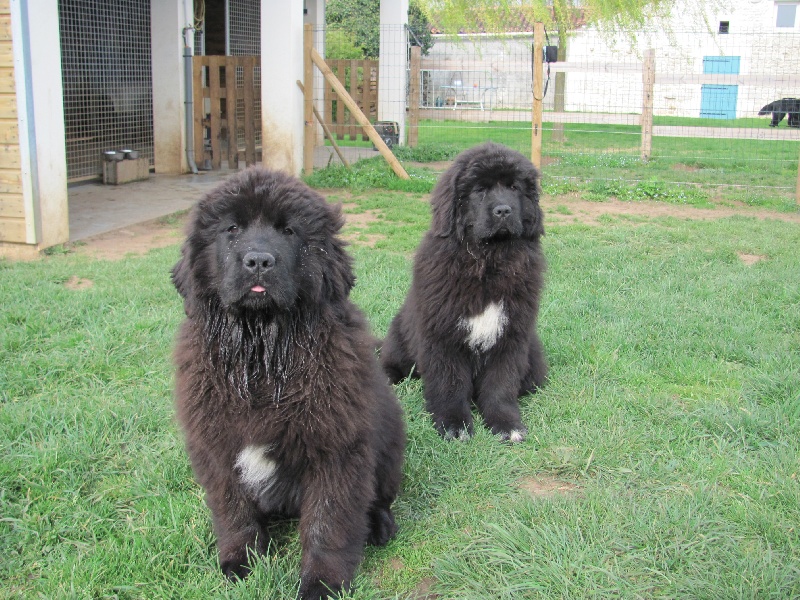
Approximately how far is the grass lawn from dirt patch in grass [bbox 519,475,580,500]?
1 centimetres

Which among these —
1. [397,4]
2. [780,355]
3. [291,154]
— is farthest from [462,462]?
[397,4]

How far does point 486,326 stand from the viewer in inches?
154

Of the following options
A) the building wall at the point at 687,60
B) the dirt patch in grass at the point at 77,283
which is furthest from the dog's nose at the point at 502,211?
the building wall at the point at 687,60

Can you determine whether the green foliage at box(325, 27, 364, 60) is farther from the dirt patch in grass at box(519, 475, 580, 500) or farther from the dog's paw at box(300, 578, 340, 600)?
the dog's paw at box(300, 578, 340, 600)

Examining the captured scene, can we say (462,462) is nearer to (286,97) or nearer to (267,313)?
(267,313)

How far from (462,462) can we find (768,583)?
138 cm

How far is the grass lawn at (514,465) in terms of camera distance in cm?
259

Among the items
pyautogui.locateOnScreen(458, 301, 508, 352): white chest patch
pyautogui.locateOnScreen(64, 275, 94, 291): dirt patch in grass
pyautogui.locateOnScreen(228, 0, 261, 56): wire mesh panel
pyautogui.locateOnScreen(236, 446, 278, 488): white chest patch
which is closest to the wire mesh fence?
pyautogui.locateOnScreen(228, 0, 261, 56): wire mesh panel

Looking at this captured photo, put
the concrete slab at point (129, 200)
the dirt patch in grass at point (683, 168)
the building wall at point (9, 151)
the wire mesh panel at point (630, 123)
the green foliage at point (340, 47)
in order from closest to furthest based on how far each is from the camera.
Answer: the building wall at point (9, 151) → the concrete slab at point (129, 200) → the wire mesh panel at point (630, 123) → the dirt patch in grass at point (683, 168) → the green foliage at point (340, 47)

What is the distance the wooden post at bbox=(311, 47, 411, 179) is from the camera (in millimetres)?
10172

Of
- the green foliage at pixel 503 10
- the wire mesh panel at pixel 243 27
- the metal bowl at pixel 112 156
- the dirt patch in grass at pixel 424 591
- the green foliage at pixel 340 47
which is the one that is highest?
the green foliage at pixel 340 47

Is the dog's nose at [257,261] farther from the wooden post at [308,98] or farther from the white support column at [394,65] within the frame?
the white support column at [394,65]

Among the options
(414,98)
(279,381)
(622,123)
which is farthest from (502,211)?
(622,123)

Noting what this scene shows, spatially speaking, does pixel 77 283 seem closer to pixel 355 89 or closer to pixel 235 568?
pixel 235 568
